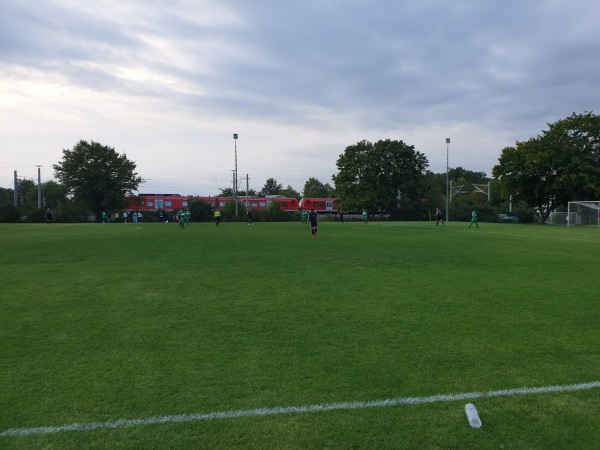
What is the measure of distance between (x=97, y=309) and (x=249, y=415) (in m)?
4.73

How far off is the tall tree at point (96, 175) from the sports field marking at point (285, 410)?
219 feet

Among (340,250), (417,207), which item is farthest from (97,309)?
(417,207)

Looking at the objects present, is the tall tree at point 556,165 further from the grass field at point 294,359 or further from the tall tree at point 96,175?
the tall tree at point 96,175

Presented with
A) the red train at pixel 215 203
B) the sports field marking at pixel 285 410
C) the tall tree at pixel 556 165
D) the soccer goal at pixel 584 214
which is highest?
the tall tree at pixel 556 165

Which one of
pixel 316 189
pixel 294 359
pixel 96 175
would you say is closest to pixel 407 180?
pixel 96 175

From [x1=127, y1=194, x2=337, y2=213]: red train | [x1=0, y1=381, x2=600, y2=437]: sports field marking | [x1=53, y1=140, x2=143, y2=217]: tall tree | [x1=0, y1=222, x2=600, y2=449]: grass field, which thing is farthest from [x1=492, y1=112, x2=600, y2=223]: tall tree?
[x1=53, y1=140, x2=143, y2=217]: tall tree

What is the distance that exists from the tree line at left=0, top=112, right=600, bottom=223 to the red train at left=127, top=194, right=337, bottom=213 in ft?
8.46

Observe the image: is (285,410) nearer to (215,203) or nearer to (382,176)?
(215,203)

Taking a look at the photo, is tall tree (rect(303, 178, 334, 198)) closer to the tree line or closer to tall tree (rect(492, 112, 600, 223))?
the tree line

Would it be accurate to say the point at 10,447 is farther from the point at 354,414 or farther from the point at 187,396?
the point at 354,414

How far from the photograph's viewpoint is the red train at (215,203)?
217 feet

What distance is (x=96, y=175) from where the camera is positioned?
6450 cm

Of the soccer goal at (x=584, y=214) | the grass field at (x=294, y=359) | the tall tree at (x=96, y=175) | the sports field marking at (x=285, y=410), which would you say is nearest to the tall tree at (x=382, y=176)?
the soccer goal at (x=584, y=214)

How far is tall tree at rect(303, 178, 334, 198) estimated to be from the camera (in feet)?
494
